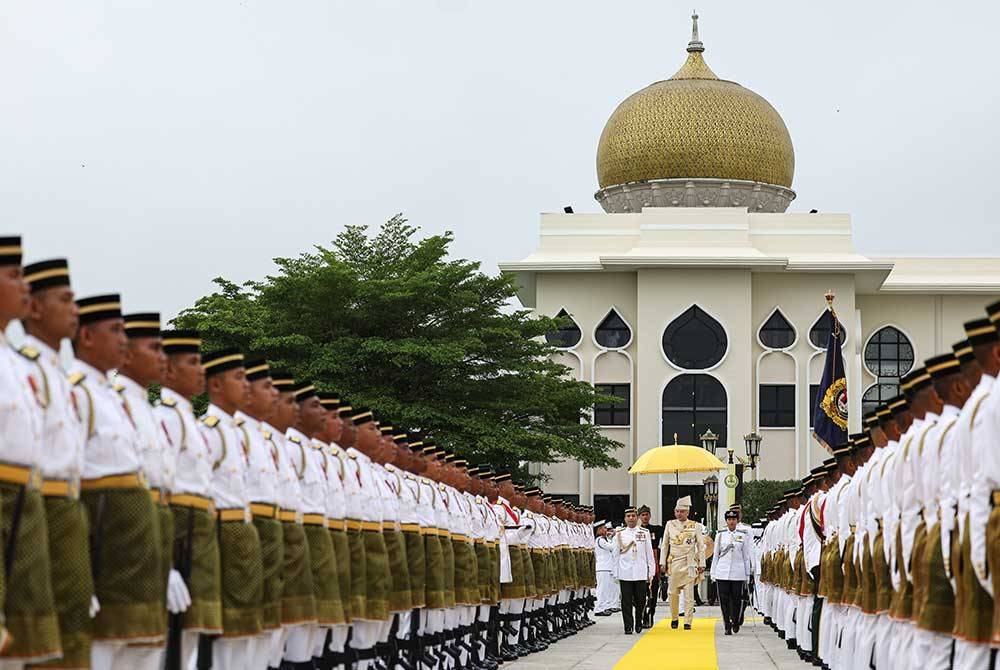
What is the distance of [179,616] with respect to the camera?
793cm

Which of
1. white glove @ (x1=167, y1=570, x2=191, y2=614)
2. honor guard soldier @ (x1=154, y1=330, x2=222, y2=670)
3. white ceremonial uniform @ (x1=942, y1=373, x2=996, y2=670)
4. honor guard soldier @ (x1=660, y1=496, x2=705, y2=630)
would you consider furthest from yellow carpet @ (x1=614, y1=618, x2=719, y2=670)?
white glove @ (x1=167, y1=570, x2=191, y2=614)

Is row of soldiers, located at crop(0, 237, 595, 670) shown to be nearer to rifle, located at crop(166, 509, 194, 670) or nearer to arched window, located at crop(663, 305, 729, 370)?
rifle, located at crop(166, 509, 194, 670)

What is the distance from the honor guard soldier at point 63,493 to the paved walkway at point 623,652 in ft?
30.6

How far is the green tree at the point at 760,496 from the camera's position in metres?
45.3

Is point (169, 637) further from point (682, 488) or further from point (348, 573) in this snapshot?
point (682, 488)

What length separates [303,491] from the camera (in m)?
9.90

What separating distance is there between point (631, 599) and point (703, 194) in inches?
1296

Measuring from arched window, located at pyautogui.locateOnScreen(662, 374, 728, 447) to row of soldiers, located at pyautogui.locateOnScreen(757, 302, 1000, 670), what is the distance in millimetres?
35184

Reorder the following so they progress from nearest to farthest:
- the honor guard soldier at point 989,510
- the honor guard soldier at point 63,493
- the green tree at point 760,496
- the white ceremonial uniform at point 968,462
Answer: the honor guard soldier at point 63,493, the honor guard soldier at point 989,510, the white ceremonial uniform at point 968,462, the green tree at point 760,496

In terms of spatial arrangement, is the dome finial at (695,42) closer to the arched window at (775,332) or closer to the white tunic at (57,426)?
the arched window at (775,332)

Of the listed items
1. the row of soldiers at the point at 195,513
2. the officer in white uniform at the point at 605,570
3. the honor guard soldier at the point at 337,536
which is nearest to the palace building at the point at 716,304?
the officer in white uniform at the point at 605,570

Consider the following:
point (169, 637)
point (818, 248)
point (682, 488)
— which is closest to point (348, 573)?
point (169, 637)

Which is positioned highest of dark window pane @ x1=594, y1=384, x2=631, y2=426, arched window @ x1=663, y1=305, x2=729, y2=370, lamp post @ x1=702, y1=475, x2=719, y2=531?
arched window @ x1=663, y1=305, x2=729, y2=370

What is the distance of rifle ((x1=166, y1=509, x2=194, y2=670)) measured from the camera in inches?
308
